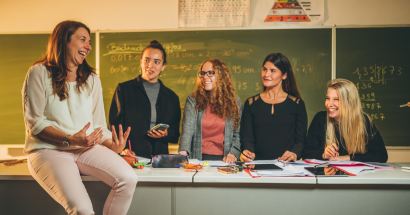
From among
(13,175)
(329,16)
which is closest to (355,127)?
(329,16)

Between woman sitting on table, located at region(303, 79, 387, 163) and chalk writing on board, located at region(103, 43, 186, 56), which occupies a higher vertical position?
chalk writing on board, located at region(103, 43, 186, 56)

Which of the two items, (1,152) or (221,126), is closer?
(221,126)

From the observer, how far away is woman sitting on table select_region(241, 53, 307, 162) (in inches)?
87.3

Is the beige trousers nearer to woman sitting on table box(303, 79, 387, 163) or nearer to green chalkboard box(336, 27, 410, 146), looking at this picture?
woman sitting on table box(303, 79, 387, 163)

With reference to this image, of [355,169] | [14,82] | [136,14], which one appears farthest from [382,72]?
[14,82]

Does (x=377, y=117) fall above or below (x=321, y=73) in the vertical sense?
below

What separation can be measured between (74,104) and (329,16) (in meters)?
2.93

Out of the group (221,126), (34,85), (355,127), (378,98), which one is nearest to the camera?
(34,85)

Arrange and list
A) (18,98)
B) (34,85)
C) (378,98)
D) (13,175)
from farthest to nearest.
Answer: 1. (18,98)
2. (378,98)
3. (13,175)
4. (34,85)

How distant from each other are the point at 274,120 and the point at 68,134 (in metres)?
1.55

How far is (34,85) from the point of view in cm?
142

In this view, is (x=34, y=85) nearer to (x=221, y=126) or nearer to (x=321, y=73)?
(x=221, y=126)

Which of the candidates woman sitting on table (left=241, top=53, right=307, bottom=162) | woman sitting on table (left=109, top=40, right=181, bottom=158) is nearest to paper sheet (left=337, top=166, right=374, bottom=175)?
woman sitting on table (left=241, top=53, right=307, bottom=162)

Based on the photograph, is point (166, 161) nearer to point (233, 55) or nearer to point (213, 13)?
point (233, 55)
